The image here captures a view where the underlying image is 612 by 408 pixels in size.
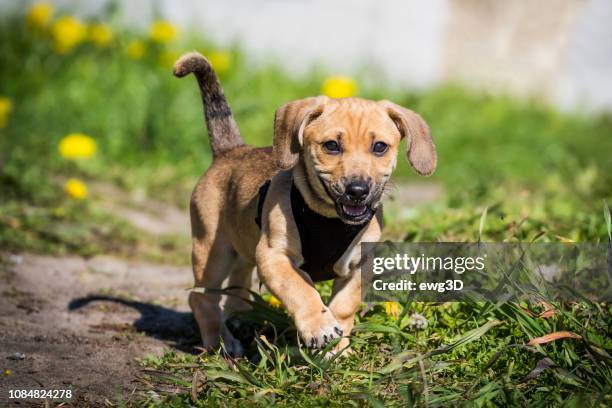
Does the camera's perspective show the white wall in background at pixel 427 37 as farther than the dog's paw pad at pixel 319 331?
Yes

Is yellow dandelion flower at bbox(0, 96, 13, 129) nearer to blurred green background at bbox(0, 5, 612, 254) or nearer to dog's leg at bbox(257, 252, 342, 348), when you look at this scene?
blurred green background at bbox(0, 5, 612, 254)

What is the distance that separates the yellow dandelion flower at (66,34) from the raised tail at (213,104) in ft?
15.5

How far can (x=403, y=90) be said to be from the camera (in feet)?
35.9

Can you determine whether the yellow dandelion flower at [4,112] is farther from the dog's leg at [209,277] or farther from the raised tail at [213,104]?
the dog's leg at [209,277]

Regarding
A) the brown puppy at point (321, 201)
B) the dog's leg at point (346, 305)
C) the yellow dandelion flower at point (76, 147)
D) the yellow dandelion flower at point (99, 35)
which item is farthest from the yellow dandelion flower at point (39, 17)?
the dog's leg at point (346, 305)

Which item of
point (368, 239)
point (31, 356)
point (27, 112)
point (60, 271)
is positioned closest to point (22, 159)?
point (27, 112)

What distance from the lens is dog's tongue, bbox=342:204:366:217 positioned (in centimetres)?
378

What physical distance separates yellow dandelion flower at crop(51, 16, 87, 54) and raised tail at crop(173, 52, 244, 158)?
186 inches

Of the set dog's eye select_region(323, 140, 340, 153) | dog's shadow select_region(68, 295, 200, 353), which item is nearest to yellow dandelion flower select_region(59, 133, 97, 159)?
dog's shadow select_region(68, 295, 200, 353)

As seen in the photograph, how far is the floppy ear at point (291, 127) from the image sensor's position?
3.98 meters

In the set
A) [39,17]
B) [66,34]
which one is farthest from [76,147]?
[39,17]

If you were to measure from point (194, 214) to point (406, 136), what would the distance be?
4.55 ft

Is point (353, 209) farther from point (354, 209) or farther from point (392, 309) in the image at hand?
point (392, 309)

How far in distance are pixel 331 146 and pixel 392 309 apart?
911mm
